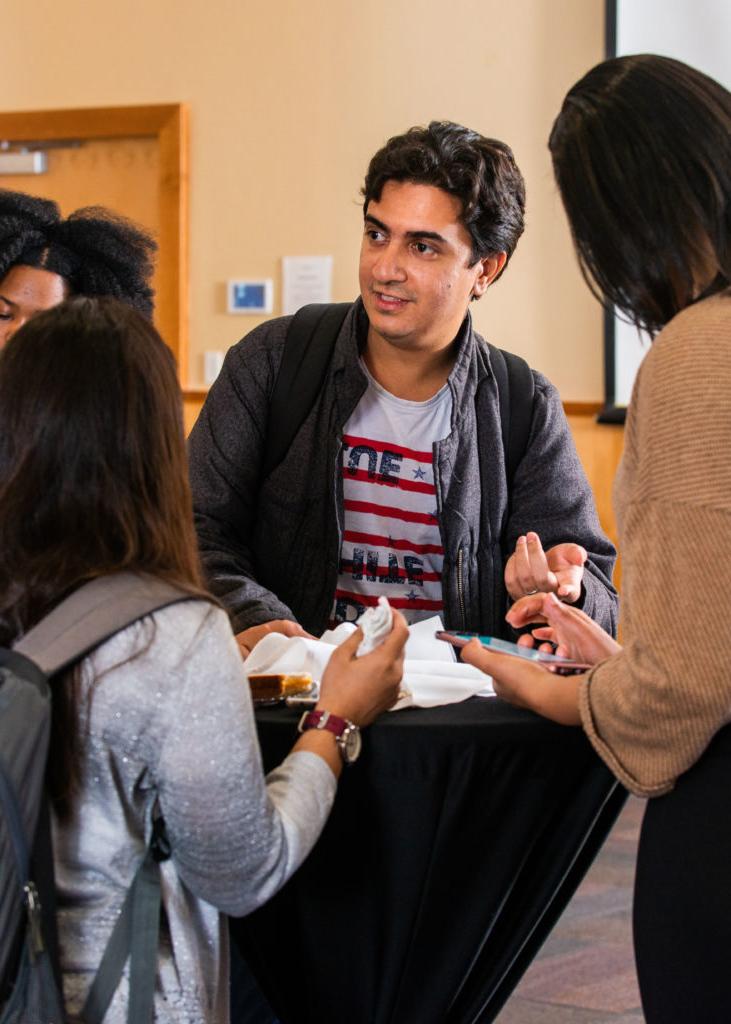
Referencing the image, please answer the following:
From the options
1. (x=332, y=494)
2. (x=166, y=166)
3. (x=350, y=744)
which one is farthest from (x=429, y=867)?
(x=166, y=166)

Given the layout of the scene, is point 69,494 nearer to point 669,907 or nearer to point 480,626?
point 669,907

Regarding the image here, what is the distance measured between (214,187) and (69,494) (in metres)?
4.28

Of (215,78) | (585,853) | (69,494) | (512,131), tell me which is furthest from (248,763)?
(215,78)

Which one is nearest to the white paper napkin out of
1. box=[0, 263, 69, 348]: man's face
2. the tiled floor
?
box=[0, 263, 69, 348]: man's face

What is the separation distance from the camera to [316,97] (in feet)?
17.0

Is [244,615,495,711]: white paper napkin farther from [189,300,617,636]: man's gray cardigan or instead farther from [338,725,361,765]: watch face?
[189,300,617,636]: man's gray cardigan

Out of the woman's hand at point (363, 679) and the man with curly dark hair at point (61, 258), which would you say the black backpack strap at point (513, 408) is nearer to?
the man with curly dark hair at point (61, 258)

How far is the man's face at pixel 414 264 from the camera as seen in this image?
2291mm

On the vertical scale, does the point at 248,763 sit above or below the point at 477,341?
below

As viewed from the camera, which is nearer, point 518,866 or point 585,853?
point 518,866

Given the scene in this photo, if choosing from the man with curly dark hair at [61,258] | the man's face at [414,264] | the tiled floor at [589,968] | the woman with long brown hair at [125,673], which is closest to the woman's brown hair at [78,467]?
the woman with long brown hair at [125,673]

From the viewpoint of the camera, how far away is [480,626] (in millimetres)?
2303

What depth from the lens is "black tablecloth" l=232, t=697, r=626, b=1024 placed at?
1459 mm

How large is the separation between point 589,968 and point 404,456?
→ 1433 millimetres
